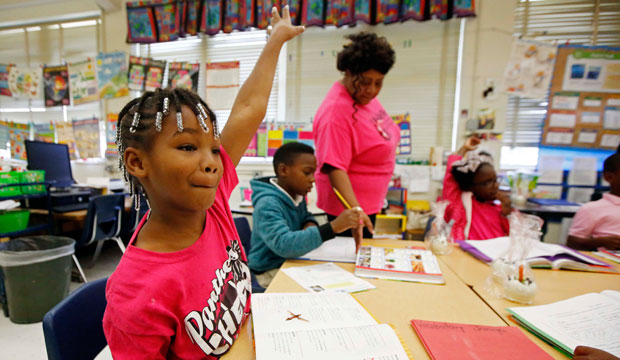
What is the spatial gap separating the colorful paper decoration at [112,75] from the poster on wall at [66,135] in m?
0.75

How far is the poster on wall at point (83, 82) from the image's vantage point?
3646 millimetres

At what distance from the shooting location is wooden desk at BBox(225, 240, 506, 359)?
1.90 ft

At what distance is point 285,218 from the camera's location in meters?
1.22

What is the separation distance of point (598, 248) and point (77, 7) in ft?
18.5

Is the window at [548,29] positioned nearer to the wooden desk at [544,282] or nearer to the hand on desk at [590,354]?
the wooden desk at [544,282]

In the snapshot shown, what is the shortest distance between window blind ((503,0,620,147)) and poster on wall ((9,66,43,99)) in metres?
5.89

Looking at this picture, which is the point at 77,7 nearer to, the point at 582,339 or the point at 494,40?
the point at 494,40

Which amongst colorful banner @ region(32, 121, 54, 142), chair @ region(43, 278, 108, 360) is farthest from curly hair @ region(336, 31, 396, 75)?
colorful banner @ region(32, 121, 54, 142)

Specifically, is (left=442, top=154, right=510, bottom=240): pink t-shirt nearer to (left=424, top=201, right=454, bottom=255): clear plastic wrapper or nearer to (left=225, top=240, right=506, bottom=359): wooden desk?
(left=424, top=201, right=454, bottom=255): clear plastic wrapper

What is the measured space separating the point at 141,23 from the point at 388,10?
9.56 ft

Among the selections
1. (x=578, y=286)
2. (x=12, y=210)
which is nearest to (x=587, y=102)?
(x=578, y=286)

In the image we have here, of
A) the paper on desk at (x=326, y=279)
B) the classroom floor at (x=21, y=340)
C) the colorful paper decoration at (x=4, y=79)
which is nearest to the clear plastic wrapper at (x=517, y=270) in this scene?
the paper on desk at (x=326, y=279)

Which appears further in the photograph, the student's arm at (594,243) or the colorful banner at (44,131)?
the colorful banner at (44,131)

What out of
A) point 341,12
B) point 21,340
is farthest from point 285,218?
point 341,12
